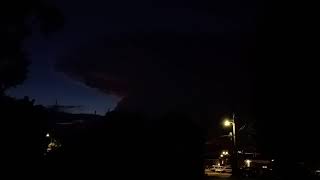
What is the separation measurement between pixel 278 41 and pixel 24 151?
16.2m

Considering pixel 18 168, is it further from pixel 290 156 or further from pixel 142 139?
pixel 290 156

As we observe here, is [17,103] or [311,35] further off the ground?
[311,35]

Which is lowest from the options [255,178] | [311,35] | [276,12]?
[255,178]

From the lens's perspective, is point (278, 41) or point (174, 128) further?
point (278, 41)

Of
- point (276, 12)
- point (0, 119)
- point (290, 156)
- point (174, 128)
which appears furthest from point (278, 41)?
point (0, 119)

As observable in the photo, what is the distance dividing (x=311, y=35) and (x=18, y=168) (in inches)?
652

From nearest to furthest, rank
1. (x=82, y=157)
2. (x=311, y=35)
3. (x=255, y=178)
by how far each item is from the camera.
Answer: (x=82, y=157) → (x=311, y=35) → (x=255, y=178)

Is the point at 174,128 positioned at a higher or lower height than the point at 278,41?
lower

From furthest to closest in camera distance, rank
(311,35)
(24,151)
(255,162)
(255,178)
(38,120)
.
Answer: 1. (255,162)
2. (255,178)
3. (311,35)
4. (38,120)
5. (24,151)

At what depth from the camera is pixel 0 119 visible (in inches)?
539

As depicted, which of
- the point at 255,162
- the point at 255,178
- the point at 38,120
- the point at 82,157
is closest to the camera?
→ the point at 82,157

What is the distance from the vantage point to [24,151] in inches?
551

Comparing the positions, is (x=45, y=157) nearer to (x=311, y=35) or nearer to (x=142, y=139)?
(x=142, y=139)

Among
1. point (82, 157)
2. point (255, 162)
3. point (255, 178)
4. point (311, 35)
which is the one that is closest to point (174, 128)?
point (82, 157)
